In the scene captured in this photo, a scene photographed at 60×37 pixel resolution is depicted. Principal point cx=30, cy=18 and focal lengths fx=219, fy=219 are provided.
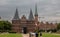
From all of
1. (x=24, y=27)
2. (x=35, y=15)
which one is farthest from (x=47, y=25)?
(x=24, y=27)

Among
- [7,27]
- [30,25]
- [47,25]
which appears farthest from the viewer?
[47,25]

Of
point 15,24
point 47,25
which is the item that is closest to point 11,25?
point 15,24

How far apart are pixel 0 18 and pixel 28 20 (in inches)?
785

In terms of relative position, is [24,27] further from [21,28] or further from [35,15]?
[35,15]

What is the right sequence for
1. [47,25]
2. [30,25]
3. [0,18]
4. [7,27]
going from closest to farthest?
[7,27] → [30,25] → [47,25] → [0,18]

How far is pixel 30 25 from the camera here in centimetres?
9212

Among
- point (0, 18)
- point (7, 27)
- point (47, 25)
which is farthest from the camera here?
point (0, 18)

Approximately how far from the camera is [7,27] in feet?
281

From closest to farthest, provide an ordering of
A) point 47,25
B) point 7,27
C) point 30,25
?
1. point 7,27
2. point 30,25
3. point 47,25

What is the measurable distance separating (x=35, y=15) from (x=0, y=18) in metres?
20.5

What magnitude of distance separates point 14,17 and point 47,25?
627 inches

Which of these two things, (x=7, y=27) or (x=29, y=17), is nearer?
(x=7, y=27)

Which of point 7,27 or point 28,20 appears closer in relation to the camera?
point 7,27

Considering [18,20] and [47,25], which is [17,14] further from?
[47,25]
